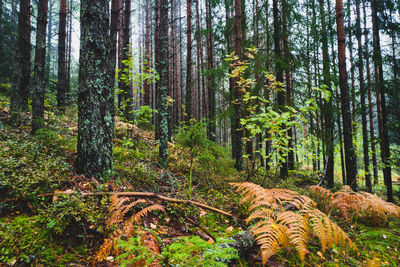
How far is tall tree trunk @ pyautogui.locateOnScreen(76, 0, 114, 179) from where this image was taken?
3018mm

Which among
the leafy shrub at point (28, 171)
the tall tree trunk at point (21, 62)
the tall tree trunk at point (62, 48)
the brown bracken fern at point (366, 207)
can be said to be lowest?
the brown bracken fern at point (366, 207)

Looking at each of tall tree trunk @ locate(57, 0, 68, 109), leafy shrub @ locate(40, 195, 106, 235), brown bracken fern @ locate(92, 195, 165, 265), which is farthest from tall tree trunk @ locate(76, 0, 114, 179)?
tall tree trunk @ locate(57, 0, 68, 109)

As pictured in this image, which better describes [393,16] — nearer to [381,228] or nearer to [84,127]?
[381,228]

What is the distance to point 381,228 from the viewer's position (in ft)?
9.77

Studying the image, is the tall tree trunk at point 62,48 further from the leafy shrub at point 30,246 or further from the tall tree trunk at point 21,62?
the leafy shrub at point 30,246

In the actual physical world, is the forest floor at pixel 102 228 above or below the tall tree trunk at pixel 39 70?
below

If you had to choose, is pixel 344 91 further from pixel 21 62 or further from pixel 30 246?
pixel 21 62

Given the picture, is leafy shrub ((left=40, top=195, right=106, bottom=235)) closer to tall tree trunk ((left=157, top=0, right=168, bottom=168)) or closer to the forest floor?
the forest floor

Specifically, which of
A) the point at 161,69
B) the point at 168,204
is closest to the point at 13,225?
the point at 168,204

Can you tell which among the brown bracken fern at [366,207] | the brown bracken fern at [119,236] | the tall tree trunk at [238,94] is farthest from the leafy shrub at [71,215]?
the tall tree trunk at [238,94]

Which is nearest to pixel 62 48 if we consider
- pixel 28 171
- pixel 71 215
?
pixel 28 171

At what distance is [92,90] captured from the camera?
3025 millimetres

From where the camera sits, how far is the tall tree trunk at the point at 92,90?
3.02 metres

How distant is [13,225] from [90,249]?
0.85m
